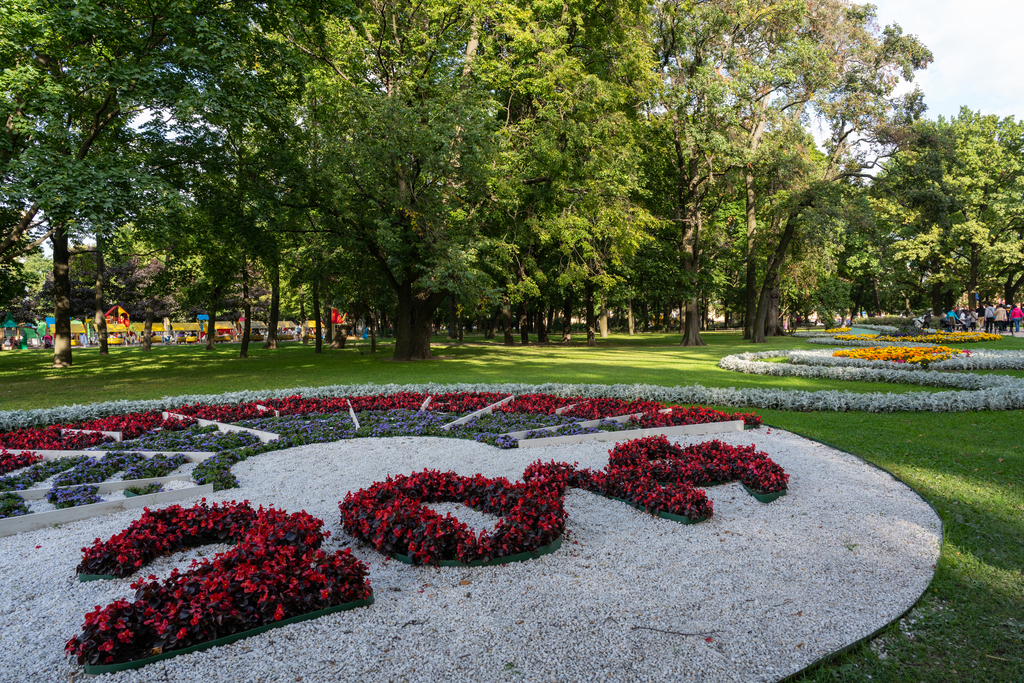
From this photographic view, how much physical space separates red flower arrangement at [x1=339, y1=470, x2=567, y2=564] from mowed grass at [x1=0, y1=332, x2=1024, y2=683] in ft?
6.83

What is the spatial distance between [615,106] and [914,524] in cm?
2374

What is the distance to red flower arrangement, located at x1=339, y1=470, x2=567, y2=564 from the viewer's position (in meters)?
4.34

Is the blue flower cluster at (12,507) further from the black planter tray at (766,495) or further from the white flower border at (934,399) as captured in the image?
the white flower border at (934,399)

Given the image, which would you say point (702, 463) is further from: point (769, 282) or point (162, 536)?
point (769, 282)

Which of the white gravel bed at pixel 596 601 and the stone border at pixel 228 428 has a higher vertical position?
the stone border at pixel 228 428

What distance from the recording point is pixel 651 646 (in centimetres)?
328

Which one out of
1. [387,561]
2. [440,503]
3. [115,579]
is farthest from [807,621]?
[115,579]

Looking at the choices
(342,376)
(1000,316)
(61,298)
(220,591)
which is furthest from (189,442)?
(1000,316)

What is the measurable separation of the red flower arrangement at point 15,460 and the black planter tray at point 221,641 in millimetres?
5763

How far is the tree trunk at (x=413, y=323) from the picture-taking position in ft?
76.1

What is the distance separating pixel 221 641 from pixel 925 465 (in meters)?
7.60

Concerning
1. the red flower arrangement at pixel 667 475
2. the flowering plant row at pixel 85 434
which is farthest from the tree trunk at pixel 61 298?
the red flower arrangement at pixel 667 475

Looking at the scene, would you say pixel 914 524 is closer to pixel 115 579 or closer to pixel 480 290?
pixel 115 579

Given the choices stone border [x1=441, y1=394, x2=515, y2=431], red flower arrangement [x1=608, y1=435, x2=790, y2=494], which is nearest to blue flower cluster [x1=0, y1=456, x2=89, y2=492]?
stone border [x1=441, y1=394, x2=515, y2=431]
